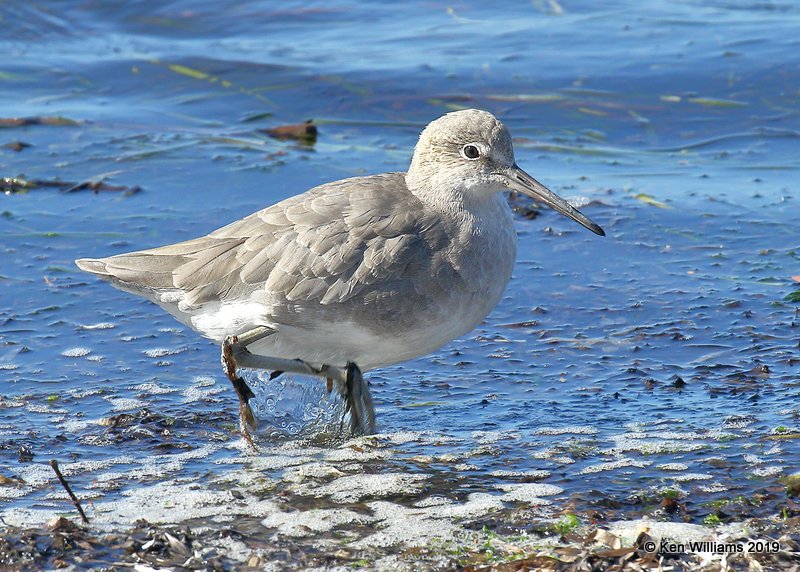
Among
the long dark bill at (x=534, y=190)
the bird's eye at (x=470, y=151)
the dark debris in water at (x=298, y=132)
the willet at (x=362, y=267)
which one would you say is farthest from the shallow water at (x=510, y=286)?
the bird's eye at (x=470, y=151)

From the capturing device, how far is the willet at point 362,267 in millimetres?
5910

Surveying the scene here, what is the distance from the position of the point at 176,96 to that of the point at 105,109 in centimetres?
79

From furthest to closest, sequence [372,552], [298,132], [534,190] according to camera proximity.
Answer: [298,132] < [534,190] < [372,552]

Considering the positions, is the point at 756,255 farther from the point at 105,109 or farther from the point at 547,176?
the point at 105,109

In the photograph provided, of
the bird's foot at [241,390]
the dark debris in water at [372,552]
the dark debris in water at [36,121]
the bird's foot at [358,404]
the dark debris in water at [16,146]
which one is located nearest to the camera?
the dark debris in water at [372,552]

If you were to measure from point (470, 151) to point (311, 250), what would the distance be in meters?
0.96

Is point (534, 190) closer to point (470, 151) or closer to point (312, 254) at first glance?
point (470, 151)

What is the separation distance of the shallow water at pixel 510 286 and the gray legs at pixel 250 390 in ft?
0.43

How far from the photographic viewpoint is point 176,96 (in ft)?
41.0

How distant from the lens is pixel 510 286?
8125mm

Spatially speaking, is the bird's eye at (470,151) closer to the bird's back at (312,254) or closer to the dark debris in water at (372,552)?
the bird's back at (312,254)

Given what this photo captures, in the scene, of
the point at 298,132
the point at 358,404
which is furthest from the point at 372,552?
the point at 298,132

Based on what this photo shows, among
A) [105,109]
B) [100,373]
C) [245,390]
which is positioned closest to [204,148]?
[105,109]

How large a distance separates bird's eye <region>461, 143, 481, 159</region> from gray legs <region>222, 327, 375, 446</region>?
3.94 ft
